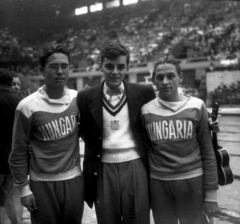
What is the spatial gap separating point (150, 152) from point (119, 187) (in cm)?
36

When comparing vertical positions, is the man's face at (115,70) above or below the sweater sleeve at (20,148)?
above

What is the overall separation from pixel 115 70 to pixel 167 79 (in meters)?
0.41

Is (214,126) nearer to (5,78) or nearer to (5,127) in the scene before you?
(5,127)

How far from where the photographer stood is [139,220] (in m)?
2.50

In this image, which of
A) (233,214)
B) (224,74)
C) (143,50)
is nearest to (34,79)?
(143,50)

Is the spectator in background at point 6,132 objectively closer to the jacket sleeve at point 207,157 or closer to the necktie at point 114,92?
the necktie at point 114,92

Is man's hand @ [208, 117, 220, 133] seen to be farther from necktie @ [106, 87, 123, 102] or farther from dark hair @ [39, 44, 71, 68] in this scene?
dark hair @ [39, 44, 71, 68]

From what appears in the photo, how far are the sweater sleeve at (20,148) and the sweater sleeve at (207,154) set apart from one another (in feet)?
4.20

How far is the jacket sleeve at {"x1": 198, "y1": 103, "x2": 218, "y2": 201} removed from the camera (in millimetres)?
2443

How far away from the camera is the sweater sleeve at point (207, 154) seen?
245 centimetres

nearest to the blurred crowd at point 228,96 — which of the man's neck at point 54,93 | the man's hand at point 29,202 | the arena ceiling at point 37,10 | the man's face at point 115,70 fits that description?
the arena ceiling at point 37,10

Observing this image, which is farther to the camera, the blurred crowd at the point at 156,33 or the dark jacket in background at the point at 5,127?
the blurred crowd at the point at 156,33

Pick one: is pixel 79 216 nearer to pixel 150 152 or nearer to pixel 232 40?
pixel 150 152

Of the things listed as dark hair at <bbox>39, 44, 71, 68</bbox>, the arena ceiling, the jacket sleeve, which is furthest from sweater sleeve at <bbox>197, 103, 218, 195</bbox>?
the arena ceiling
